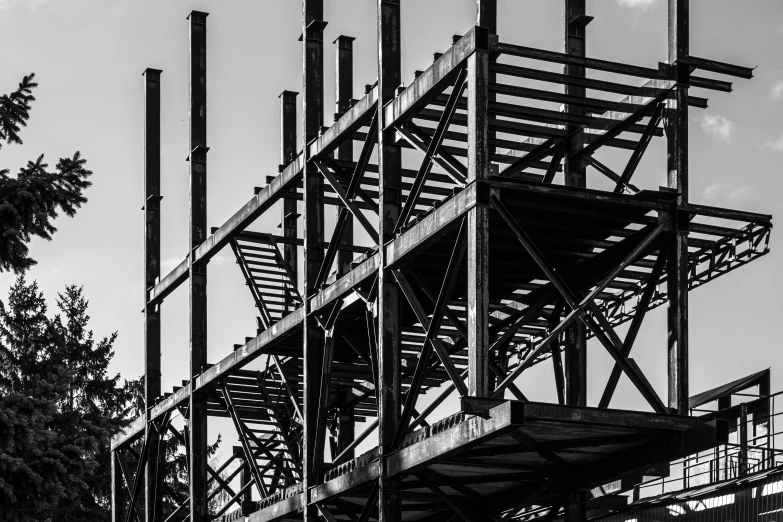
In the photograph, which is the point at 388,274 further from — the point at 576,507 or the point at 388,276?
the point at 576,507

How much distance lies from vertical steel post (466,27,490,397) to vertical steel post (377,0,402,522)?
3.45 metres

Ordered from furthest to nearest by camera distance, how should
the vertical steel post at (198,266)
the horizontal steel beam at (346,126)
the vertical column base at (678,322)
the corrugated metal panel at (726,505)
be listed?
the vertical steel post at (198,266)
the horizontal steel beam at (346,126)
the corrugated metal panel at (726,505)
the vertical column base at (678,322)

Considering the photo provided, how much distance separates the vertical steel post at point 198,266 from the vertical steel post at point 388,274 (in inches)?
438

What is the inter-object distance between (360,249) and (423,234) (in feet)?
29.5

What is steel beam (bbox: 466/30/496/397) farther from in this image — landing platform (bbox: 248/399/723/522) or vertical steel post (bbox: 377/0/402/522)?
vertical steel post (bbox: 377/0/402/522)

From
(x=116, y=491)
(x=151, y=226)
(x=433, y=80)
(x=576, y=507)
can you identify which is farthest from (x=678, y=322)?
(x=116, y=491)

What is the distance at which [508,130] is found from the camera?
74.7 ft

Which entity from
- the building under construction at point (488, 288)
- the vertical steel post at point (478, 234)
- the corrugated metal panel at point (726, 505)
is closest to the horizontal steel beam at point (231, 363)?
the building under construction at point (488, 288)

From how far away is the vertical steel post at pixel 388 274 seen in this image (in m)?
23.1

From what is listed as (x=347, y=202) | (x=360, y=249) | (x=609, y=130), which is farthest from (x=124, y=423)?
(x=609, y=130)

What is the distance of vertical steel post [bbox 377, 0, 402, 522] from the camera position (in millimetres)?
23109

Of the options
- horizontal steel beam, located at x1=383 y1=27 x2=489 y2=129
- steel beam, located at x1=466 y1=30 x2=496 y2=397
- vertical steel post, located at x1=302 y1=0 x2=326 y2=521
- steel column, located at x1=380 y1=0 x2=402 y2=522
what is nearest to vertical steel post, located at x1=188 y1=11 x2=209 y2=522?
vertical steel post, located at x1=302 y1=0 x2=326 y2=521

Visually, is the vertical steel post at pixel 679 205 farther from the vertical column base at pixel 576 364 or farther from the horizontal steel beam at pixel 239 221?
the horizontal steel beam at pixel 239 221

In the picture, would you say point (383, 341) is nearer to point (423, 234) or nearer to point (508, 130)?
point (423, 234)
